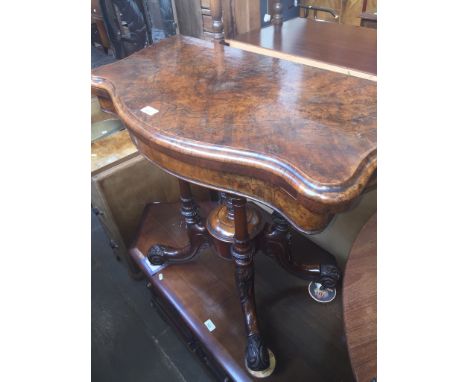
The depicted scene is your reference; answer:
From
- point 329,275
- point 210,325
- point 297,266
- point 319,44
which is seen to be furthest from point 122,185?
point 319,44

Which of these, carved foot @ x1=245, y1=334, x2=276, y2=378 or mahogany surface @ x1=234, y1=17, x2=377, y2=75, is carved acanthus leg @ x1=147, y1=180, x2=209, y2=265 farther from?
mahogany surface @ x1=234, y1=17, x2=377, y2=75

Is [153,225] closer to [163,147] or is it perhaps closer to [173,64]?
[173,64]

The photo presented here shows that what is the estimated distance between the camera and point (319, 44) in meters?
1.27

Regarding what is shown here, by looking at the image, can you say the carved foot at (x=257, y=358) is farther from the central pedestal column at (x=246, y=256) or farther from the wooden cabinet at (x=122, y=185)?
the wooden cabinet at (x=122, y=185)

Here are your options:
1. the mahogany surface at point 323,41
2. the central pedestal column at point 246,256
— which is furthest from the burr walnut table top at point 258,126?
the mahogany surface at point 323,41

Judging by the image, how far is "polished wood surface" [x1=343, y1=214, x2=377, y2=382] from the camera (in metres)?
0.49

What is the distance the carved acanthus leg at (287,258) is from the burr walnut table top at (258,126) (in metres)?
0.50

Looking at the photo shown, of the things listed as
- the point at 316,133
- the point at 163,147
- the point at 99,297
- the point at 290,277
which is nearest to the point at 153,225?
the point at 99,297

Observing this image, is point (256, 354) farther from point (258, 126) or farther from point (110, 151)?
point (110, 151)

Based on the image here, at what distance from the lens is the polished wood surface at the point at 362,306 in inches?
19.1

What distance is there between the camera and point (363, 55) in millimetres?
1116

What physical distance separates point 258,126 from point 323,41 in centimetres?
96
